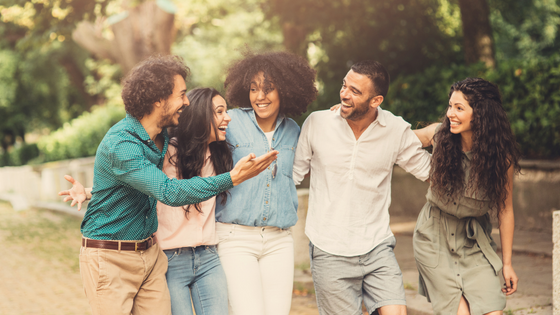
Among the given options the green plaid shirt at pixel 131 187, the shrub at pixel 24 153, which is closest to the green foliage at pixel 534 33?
the green plaid shirt at pixel 131 187

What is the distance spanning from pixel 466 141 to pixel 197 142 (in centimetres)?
159

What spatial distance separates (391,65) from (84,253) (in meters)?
10.2

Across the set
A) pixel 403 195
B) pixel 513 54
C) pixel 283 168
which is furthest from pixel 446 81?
pixel 513 54

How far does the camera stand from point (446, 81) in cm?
905

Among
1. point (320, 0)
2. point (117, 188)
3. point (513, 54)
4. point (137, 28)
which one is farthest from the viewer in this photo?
point (513, 54)

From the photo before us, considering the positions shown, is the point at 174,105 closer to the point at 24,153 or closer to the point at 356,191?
the point at 356,191

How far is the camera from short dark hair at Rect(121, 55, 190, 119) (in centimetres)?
272

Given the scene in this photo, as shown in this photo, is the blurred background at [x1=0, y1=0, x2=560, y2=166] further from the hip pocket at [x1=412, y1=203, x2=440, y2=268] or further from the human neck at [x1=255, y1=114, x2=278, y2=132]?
the hip pocket at [x1=412, y1=203, x2=440, y2=268]

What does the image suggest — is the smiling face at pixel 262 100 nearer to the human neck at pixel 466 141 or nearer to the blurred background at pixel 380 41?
the blurred background at pixel 380 41

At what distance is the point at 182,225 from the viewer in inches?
121

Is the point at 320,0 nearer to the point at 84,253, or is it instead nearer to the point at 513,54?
A: the point at 84,253

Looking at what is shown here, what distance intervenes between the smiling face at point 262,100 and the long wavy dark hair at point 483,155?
3.37ft

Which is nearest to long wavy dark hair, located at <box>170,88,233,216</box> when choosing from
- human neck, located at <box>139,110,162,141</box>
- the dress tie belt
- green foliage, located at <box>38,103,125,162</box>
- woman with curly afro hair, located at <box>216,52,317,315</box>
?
woman with curly afro hair, located at <box>216,52,317,315</box>

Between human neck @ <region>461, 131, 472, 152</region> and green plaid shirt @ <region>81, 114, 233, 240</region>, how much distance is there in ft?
4.88
